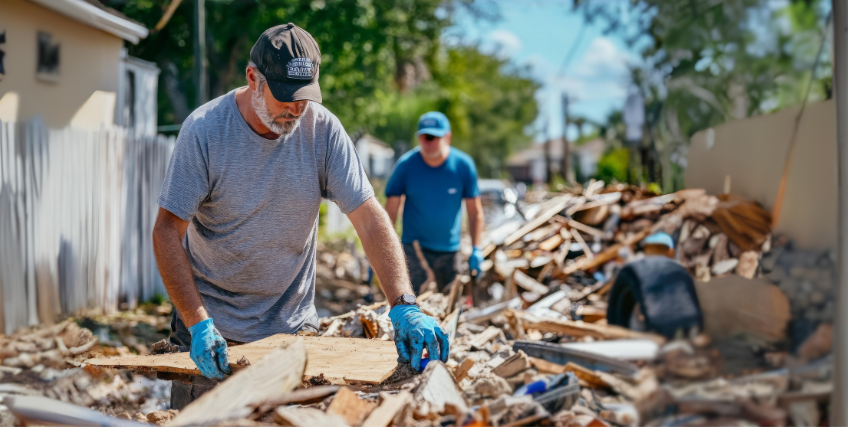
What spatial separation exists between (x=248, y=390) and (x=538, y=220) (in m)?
8.07

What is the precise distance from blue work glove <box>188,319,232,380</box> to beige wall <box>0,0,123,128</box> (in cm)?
242

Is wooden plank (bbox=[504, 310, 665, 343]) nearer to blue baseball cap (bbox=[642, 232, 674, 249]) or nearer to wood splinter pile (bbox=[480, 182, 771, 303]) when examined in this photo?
blue baseball cap (bbox=[642, 232, 674, 249])

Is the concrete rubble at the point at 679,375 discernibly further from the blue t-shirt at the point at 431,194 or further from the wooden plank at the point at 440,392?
the blue t-shirt at the point at 431,194

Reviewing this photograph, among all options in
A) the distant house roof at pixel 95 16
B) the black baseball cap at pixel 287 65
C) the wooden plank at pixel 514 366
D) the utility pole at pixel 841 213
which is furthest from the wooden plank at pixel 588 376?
the distant house roof at pixel 95 16

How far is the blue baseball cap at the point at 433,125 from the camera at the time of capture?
568cm

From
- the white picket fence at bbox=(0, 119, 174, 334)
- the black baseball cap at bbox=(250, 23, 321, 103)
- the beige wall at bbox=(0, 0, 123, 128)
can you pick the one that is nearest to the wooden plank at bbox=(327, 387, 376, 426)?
the black baseball cap at bbox=(250, 23, 321, 103)

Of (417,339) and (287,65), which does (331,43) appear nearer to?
(287,65)

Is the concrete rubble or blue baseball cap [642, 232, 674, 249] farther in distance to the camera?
blue baseball cap [642, 232, 674, 249]

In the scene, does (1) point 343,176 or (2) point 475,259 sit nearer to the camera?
(1) point 343,176

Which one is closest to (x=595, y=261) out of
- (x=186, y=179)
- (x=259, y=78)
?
(x=259, y=78)

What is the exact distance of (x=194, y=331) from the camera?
2488 mm

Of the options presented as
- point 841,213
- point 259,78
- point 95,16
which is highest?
point 95,16

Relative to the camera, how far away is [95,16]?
575cm

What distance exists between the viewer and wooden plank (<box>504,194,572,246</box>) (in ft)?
29.9
